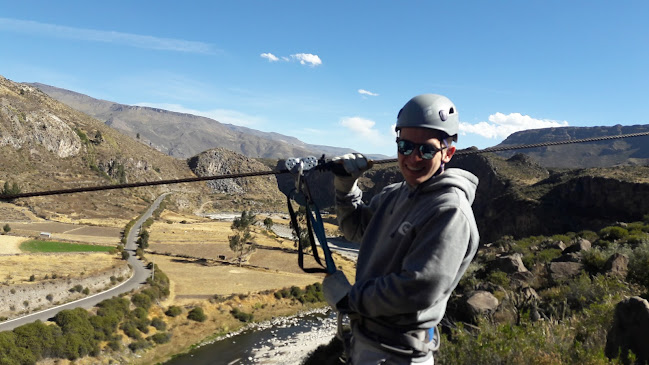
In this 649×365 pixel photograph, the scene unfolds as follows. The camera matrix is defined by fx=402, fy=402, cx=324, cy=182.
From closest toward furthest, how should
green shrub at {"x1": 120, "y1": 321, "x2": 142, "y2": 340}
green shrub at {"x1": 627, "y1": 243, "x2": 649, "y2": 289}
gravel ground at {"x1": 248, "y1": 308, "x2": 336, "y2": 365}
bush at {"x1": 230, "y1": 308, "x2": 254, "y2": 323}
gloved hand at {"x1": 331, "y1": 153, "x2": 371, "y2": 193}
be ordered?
gloved hand at {"x1": 331, "y1": 153, "x2": 371, "y2": 193} < green shrub at {"x1": 627, "y1": 243, "x2": 649, "y2": 289} < gravel ground at {"x1": 248, "y1": 308, "x2": 336, "y2": 365} < green shrub at {"x1": 120, "y1": 321, "x2": 142, "y2": 340} < bush at {"x1": 230, "y1": 308, "x2": 254, "y2": 323}

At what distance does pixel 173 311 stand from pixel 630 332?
121 ft

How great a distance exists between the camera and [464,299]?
1074 cm

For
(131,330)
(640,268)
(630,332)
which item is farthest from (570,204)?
(630,332)

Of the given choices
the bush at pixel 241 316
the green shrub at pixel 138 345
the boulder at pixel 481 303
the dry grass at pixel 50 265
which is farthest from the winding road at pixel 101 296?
the boulder at pixel 481 303

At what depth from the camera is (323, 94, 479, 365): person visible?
7.54 feet

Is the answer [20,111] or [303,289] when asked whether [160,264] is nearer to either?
[303,289]

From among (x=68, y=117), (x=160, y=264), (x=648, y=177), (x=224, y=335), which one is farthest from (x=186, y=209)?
(x=648, y=177)

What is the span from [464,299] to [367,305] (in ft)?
30.5

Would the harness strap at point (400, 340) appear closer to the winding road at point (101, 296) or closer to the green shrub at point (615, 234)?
the green shrub at point (615, 234)

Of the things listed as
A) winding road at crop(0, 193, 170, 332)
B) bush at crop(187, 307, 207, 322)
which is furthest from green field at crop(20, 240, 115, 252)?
bush at crop(187, 307, 207, 322)

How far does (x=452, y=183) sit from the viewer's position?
2514mm

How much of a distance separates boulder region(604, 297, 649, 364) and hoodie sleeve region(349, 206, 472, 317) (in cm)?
439

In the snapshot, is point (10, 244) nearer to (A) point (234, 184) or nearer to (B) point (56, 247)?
(B) point (56, 247)

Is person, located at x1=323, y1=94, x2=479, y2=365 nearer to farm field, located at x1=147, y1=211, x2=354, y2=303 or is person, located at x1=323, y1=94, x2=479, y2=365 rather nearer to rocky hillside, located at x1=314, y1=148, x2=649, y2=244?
farm field, located at x1=147, y1=211, x2=354, y2=303
